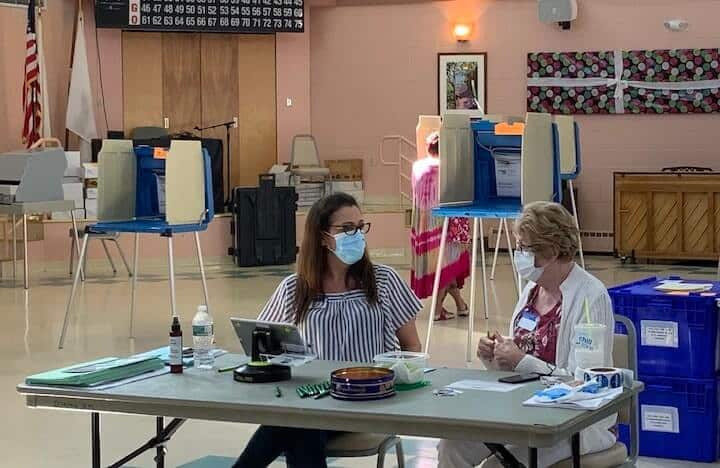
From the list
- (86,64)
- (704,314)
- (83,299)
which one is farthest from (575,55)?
(704,314)

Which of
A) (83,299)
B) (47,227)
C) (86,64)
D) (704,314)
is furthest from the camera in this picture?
(86,64)

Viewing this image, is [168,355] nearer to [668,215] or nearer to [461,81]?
[668,215]

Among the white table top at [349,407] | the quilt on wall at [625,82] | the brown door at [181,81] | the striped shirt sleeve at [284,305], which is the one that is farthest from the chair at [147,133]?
the white table top at [349,407]

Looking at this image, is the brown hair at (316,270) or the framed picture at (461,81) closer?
the brown hair at (316,270)

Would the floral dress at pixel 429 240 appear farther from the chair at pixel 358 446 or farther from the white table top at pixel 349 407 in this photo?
the white table top at pixel 349 407

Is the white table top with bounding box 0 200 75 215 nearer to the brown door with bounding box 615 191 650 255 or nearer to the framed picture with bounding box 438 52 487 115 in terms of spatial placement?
the framed picture with bounding box 438 52 487 115

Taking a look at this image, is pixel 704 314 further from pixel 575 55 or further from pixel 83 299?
pixel 575 55

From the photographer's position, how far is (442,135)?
6832mm

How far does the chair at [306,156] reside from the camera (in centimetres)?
1368

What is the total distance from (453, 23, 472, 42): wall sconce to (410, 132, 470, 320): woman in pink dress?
230 inches

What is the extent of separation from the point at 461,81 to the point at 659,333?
9332 millimetres

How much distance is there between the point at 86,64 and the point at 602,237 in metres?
5.86

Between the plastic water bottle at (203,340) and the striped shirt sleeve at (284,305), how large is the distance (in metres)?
0.35

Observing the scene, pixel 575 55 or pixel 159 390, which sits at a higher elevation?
pixel 575 55
